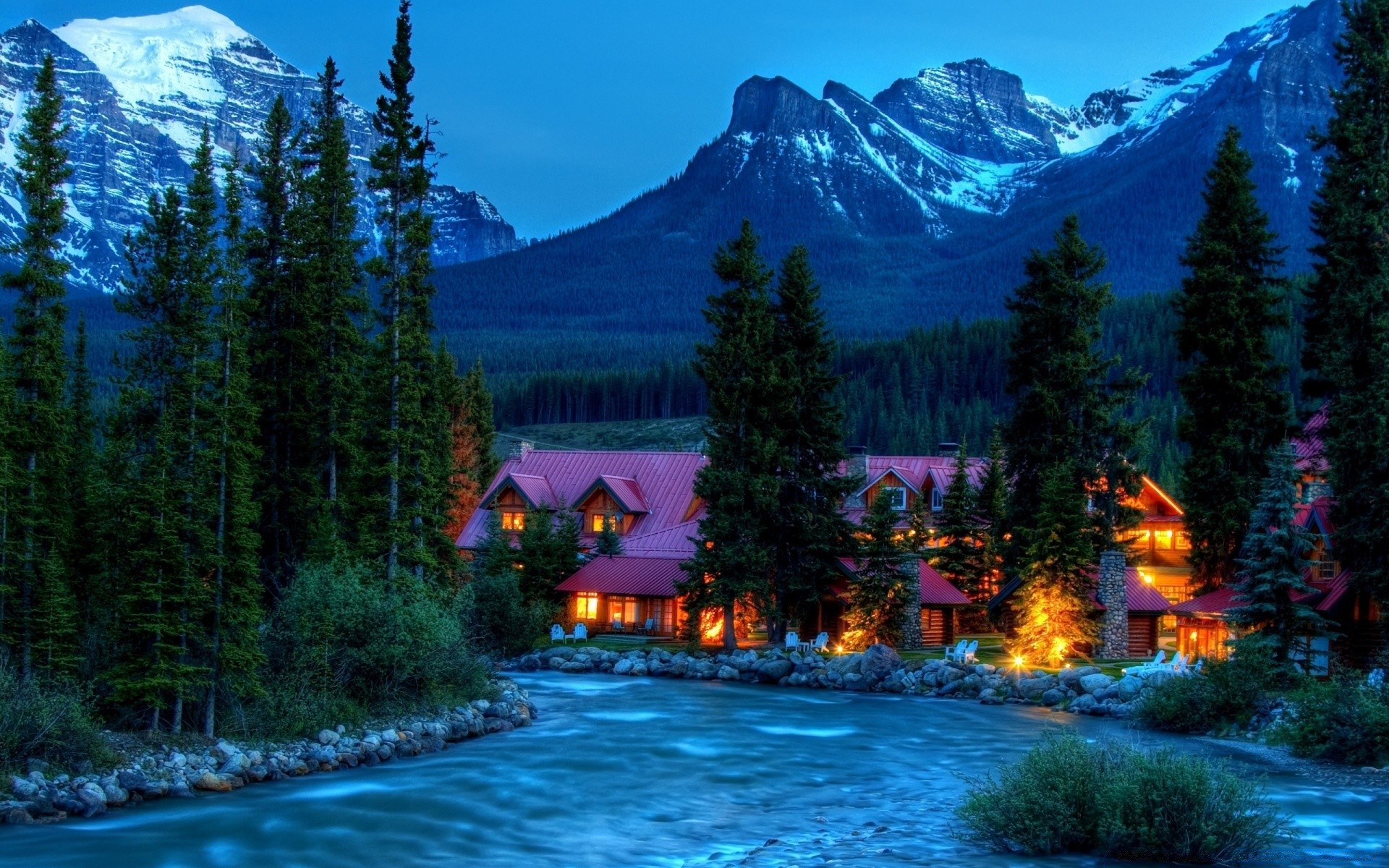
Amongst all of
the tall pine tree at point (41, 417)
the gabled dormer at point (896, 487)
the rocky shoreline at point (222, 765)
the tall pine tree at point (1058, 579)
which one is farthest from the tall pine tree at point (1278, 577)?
the tall pine tree at point (41, 417)

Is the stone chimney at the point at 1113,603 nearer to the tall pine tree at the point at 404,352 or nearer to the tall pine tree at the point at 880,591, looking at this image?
the tall pine tree at the point at 880,591

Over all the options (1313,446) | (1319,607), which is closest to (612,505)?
(1313,446)

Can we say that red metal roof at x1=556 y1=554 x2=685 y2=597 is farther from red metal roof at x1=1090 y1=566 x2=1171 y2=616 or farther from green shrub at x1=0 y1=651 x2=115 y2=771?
green shrub at x1=0 y1=651 x2=115 y2=771

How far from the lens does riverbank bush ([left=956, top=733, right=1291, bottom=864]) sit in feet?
64.6

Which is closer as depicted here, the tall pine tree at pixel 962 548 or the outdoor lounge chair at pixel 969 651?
the outdoor lounge chair at pixel 969 651

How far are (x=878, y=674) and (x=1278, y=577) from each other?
13.7m

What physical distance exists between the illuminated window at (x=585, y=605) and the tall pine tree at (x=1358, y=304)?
30.0 m

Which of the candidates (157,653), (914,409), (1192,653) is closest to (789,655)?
(1192,653)

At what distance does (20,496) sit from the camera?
27.8 m

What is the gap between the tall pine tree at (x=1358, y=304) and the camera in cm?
3641

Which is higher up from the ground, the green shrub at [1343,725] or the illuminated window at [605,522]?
the illuminated window at [605,522]

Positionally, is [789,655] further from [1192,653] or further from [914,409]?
[914,409]

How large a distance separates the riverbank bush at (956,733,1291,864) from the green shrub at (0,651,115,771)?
1574 cm

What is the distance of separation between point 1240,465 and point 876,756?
19571 millimetres
